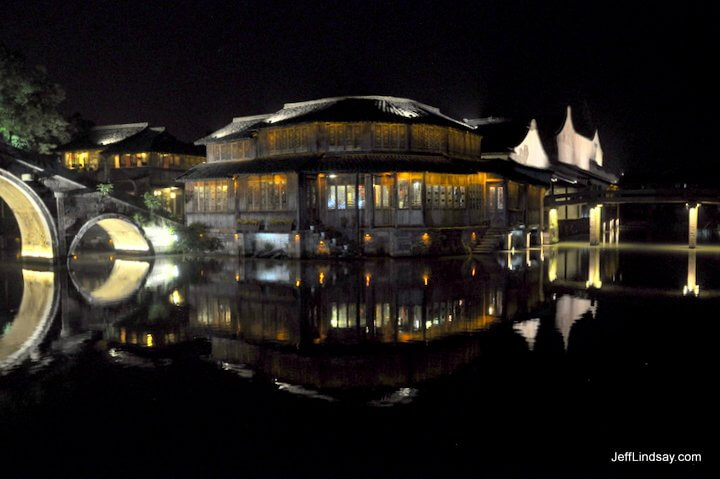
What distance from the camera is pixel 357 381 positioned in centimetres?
1195

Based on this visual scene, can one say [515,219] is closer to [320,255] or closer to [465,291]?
[320,255]

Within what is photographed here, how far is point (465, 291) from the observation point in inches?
935

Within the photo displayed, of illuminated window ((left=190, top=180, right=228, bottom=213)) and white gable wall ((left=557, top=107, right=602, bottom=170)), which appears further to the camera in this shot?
white gable wall ((left=557, top=107, right=602, bottom=170))

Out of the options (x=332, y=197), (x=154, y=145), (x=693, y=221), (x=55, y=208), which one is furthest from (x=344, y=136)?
(x=693, y=221)

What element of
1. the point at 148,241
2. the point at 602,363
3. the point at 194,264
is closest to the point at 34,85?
the point at 148,241

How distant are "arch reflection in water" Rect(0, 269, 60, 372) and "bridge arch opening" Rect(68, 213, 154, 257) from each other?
414 inches

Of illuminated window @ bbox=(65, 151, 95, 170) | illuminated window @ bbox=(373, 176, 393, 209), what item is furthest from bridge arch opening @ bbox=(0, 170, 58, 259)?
illuminated window @ bbox=(65, 151, 95, 170)

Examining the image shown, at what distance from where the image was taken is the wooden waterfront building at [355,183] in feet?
130

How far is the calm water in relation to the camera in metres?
8.60

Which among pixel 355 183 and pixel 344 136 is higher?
pixel 344 136

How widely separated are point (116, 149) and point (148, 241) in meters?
19.2

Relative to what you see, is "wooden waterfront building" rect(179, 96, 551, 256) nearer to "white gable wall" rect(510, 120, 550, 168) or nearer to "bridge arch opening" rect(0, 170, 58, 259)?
"white gable wall" rect(510, 120, 550, 168)

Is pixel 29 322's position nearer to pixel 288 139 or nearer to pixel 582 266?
pixel 288 139

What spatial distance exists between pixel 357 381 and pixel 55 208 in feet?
103
